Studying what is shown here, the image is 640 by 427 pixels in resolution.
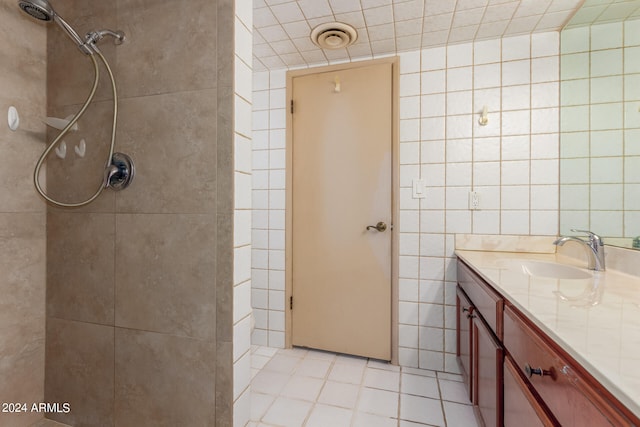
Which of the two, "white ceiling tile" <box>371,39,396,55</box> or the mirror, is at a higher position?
"white ceiling tile" <box>371,39,396,55</box>

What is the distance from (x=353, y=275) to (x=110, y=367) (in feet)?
4.86

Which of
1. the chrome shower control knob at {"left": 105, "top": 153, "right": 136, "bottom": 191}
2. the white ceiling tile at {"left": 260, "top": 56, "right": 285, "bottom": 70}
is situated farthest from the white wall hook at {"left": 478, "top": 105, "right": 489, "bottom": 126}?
the chrome shower control knob at {"left": 105, "top": 153, "right": 136, "bottom": 191}

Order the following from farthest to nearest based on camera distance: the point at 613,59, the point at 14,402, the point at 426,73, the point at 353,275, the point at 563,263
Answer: the point at 353,275 < the point at 426,73 < the point at 563,263 < the point at 613,59 < the point at 14,402

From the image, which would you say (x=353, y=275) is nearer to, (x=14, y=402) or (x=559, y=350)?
(x=559, y=350)

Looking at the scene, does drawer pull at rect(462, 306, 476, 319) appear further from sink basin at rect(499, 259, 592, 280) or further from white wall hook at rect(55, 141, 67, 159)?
white wall hook at rect(55, 141, 67, 159)

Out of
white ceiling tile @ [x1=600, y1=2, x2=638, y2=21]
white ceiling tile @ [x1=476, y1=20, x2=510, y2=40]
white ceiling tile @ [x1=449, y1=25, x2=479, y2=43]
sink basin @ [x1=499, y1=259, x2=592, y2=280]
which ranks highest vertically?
white ceiling tile @ [x1=476, y1=20, x2=510, y2=40]

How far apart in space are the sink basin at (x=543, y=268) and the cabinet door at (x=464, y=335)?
31 centimetres

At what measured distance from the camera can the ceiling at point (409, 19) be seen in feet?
5.25

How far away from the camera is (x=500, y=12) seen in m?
1.67

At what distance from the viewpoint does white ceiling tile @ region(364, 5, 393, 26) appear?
1.65 metres

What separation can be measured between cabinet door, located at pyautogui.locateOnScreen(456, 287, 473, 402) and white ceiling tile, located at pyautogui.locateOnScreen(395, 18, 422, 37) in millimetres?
1626

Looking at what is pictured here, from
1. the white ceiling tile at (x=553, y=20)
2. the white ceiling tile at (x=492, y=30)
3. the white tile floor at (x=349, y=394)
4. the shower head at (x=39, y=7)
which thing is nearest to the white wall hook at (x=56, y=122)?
the shower head at (x=39, y=7)

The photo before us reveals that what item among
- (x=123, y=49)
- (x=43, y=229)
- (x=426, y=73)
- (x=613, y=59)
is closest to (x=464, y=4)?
(x=426, y=73)

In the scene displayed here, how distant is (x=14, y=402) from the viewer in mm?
1244
